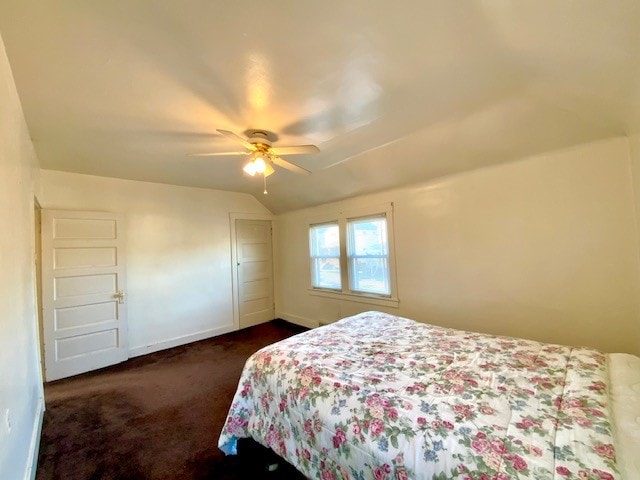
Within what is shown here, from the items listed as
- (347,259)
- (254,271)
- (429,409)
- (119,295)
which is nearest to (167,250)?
(119,295)

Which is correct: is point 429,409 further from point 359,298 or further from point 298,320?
point 298,320

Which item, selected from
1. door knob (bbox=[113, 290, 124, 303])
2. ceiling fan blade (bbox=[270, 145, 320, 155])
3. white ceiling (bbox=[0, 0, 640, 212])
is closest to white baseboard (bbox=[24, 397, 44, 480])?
door knob (bbox=[113, 290, 124, 303])

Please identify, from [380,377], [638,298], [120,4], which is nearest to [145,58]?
→ [120,4]

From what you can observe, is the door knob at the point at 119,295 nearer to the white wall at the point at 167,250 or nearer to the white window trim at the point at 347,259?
the white wall at the point at 167,250

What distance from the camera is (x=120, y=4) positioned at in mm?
1108

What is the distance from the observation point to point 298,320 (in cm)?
473

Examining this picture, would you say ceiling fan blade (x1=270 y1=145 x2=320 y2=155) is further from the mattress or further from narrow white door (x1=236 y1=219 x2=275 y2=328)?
narrow white door (x1=236 y1=219 x2=275 y2=328)

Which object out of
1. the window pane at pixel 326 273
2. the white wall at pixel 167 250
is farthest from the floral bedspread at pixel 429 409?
the white wall at pixel 167 250

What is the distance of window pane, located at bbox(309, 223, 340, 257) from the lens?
4.21 m

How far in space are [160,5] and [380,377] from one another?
2.01 meters

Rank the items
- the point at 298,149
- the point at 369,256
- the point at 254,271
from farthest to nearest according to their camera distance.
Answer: the point at 254,271 → the point at 369,256 → the point at 298,149

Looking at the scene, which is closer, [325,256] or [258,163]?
[258,163]

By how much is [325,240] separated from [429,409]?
3.39 m

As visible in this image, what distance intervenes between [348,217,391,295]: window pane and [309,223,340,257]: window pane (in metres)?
0.31
